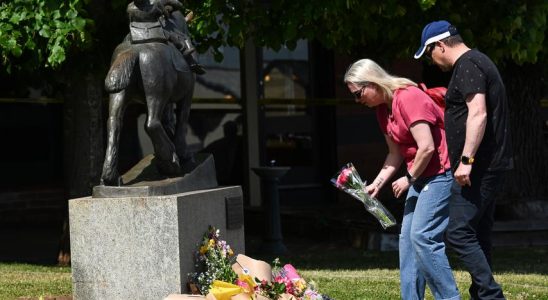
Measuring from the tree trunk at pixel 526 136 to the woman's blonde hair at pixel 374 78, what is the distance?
804 cm

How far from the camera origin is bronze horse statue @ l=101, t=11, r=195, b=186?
7.11m

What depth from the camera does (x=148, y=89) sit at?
7.15 meters

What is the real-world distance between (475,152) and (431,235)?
61 cm

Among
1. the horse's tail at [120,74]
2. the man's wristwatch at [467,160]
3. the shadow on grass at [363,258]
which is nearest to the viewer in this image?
the man's wristwatch at [467,160]

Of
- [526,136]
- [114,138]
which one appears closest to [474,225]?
[114,138]

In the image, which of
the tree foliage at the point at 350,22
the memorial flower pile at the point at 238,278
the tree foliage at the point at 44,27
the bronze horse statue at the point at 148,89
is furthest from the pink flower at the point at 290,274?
the tree foliage at the point at 350,22

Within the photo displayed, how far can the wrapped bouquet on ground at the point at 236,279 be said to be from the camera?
252 inches

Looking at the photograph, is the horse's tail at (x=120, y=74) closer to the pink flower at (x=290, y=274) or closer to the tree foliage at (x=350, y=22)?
the pink flower at (x=290, y=274)

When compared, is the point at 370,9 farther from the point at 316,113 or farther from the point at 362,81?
the point at 316,113

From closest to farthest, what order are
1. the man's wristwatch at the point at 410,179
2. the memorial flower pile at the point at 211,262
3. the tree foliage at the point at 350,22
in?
the man's wristwatch at the point at 410,179 → the memorial flower pile at the point at 211,262 → the tree foliage at the point at 350,22

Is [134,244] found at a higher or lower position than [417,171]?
lower

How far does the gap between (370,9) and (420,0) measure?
0.83 m

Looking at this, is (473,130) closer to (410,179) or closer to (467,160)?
(467,160)

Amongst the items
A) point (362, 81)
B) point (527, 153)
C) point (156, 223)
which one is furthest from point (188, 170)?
point (527, 153)
